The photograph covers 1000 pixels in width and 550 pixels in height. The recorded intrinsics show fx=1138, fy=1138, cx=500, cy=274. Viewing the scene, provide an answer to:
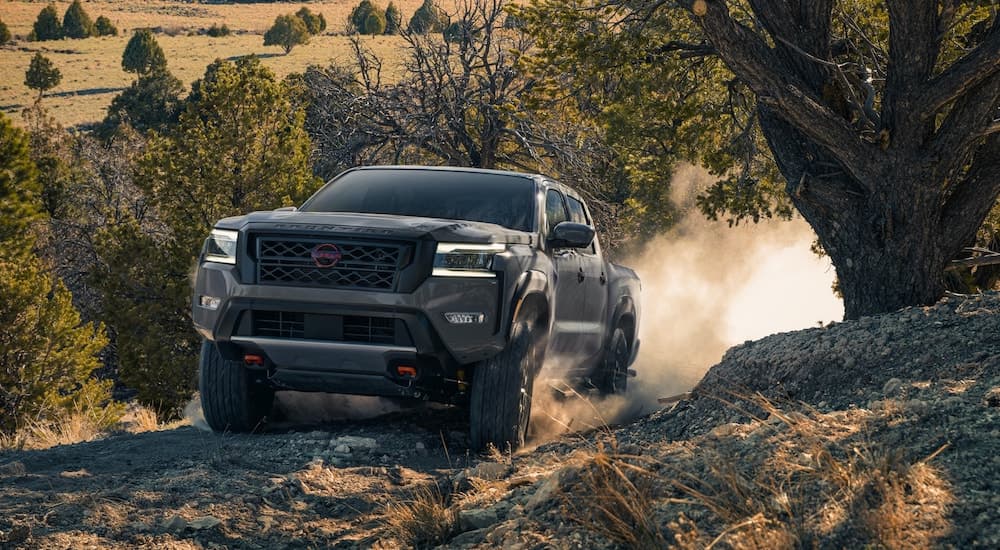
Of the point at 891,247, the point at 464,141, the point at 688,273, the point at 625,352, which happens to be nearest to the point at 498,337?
the point at 625,352

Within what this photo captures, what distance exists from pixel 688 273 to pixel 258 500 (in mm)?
26216

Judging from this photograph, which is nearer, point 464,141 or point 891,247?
point 891,247

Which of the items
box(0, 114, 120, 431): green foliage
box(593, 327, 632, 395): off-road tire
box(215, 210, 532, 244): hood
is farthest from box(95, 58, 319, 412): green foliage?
box(215, 210, 532, 244): hood

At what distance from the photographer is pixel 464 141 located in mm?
22641

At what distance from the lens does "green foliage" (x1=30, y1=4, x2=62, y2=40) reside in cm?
12044

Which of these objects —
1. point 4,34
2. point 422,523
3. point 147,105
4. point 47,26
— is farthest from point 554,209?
point 47,26

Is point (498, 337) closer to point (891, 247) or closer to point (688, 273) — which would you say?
point (891, 247)

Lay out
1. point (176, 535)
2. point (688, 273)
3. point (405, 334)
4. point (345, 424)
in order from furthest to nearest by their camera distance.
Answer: point (688, 273) → point (345, 424) → point (405, 334) → point (176, 535)

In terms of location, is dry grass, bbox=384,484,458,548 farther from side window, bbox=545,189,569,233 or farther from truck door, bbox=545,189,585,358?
side window, bbox=545,189,569,233

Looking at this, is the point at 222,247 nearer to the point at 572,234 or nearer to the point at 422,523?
the point at 572,234

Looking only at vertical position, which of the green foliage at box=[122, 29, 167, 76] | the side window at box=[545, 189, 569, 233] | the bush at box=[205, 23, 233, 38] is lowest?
the side window at box=[545, 189, 569, 233]

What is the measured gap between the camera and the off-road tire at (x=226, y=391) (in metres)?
7.72

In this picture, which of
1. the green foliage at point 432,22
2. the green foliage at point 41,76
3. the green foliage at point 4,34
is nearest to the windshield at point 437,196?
the green foliage at point 432,22

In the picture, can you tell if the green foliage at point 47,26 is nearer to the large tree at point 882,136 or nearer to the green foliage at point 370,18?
the green foliage at point 370,18
